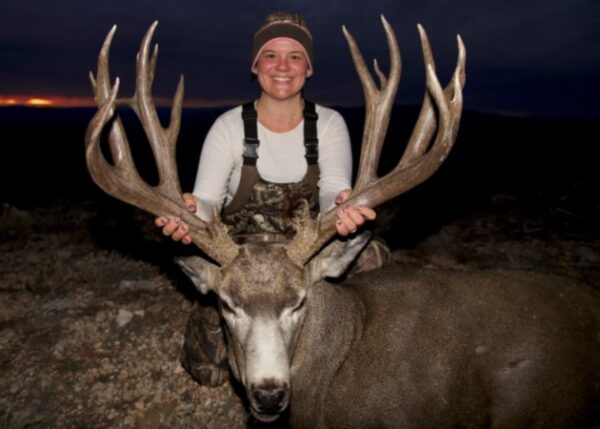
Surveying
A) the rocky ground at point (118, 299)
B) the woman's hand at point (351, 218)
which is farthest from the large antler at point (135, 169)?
the rocky ground at point (118, 299)

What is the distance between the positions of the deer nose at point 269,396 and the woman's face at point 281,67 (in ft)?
9.05

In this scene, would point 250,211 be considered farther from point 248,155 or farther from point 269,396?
point 269,396

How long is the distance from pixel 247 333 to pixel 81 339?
114 inches

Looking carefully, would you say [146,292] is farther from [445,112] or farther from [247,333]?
[445,112]

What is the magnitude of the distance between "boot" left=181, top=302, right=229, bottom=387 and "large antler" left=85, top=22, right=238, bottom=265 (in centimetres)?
140

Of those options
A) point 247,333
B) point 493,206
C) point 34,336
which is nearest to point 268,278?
point 247,333

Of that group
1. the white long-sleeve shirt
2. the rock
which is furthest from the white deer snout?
the rock

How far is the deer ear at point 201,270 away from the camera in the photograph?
3484 millimetres

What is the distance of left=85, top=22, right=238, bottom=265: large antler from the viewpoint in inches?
124

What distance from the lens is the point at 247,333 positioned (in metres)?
2.91

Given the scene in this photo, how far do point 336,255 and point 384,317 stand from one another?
62cm

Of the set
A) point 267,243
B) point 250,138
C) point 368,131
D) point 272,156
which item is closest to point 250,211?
point 272,156

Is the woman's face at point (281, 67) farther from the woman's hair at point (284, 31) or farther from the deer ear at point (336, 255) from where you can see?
the deer ear at point (336, 255)

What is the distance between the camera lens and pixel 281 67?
434cm
